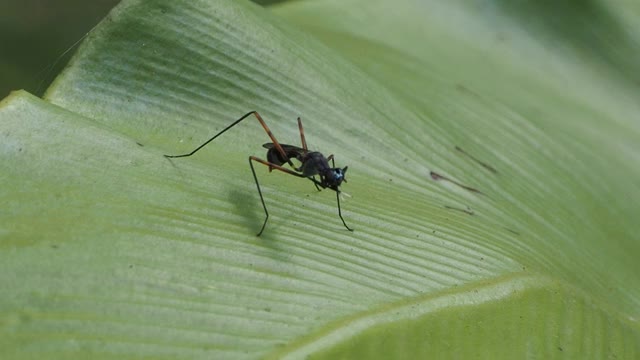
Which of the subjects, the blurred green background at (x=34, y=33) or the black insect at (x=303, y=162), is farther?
the blurred green background at (x=34, y=33)

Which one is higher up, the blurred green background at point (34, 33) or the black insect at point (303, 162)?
the black insect at point (303, 162)

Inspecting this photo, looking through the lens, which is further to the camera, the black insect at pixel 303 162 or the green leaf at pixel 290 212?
the black insect at pixel 303 162

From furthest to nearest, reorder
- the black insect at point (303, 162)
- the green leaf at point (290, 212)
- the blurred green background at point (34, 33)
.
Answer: the blurred green background at point (34, 33) < the black insect at point (303, 162) < the green leaf at point (290, 212)

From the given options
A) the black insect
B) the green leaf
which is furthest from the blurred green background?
the black insect

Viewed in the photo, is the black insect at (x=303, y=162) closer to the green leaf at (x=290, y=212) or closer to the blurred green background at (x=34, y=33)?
the green leaf at (x=290, y=212)

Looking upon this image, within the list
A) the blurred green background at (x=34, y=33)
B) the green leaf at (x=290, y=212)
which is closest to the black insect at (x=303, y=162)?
the green leaf at (x=290, y=212)

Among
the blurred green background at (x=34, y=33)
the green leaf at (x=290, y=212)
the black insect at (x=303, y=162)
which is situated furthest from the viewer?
the blurred green background at (x=34, y=33)

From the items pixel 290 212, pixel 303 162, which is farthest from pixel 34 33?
pixel 290 212

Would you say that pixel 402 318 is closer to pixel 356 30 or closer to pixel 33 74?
pixel 356 30
